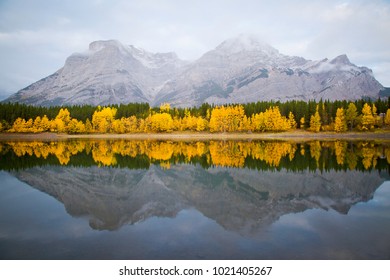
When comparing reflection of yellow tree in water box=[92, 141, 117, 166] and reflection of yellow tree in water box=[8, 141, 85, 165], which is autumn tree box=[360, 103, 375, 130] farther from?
reflection of yellow tree in water box=[8, 141, 85, 165]

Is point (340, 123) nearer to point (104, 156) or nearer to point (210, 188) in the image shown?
point (104, 156)

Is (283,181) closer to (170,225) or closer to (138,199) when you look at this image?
(138,199)

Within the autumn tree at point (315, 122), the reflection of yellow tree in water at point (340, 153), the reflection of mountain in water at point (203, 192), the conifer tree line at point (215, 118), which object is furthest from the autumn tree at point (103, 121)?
the reflection of mountain in water at point (203, 192)

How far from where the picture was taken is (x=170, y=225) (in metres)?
16.5

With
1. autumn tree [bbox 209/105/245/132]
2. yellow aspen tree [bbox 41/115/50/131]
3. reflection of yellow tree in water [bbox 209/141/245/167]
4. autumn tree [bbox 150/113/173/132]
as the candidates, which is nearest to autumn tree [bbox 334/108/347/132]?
autumn tree [bbox 209/105/245/132]

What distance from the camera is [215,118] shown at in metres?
135

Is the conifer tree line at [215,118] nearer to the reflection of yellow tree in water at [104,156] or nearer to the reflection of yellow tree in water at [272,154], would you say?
the reflection of yellow tree in water at [272,154]

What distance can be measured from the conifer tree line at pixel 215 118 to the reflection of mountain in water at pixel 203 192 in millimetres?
98830

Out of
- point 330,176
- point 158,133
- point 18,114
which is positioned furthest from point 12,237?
point 18,114

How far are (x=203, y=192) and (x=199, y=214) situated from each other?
20.4 ft

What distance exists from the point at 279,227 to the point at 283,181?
1325 cm

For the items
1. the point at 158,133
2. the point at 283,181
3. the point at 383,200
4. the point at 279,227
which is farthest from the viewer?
the point at 158,133

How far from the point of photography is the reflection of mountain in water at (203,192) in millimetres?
18750

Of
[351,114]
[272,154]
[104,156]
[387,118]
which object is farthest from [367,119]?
[104,156]
